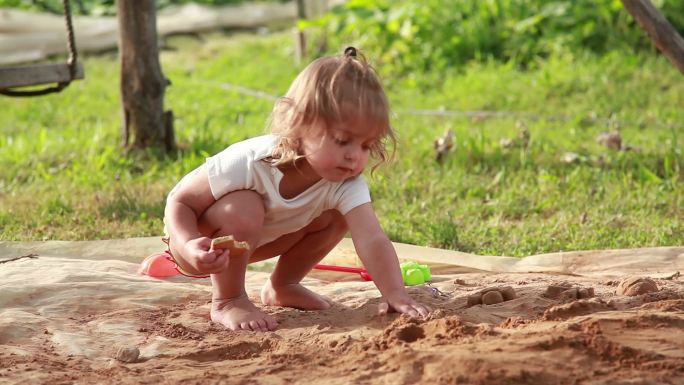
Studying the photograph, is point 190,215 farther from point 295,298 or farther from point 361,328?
point 361,328

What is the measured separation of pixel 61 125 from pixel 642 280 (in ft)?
15.9

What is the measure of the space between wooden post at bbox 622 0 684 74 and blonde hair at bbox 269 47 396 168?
2.09 meters

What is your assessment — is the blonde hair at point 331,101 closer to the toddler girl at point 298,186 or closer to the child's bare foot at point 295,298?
the toddler girl at point 298,186

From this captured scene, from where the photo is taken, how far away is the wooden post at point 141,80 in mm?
5711

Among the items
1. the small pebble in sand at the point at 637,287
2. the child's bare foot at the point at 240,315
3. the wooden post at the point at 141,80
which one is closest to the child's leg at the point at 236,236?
the child's bare foot at the point at 240,315

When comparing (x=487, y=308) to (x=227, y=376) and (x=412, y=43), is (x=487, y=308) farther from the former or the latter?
(x=412, y=43)

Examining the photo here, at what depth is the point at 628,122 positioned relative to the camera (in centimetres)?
651

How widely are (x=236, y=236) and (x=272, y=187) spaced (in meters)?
0.18

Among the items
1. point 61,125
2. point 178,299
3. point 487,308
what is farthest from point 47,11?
point 487,308

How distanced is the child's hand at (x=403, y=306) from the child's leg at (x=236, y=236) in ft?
1.06

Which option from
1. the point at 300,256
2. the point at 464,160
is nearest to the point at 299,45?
the point at 464,160

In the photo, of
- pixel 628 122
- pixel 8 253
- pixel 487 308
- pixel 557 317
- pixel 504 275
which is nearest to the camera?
pixel 557 317

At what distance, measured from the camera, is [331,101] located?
3.02 meters

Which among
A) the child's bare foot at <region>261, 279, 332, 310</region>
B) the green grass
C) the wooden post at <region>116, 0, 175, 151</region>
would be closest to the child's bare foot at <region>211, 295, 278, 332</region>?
the child's bare foot at <region>261, 279, 332, 310</region>
